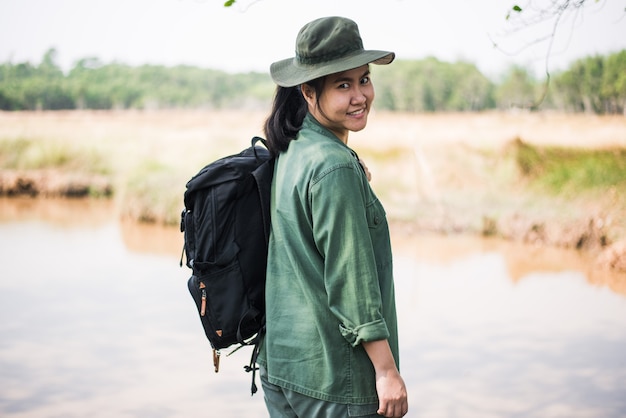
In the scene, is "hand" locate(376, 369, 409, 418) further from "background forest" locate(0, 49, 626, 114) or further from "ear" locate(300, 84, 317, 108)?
"background forest" locate(0, 49, 626, 114)

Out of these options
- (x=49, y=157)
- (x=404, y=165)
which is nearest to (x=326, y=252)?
(x=404, y=165)

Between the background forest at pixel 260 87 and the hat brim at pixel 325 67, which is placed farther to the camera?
the background forest at pixel 260 87

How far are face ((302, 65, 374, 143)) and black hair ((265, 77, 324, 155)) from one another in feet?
0.07

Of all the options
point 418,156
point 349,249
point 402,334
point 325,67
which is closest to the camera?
point 349,249

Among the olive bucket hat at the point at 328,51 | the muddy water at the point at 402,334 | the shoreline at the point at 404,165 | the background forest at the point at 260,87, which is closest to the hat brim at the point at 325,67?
the olive bucket hat at the point at 328,51

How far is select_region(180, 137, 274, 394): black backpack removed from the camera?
1.42 metres

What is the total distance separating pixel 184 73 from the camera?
14922 mm

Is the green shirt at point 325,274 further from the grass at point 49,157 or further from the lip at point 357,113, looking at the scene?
the grass at point 49,157

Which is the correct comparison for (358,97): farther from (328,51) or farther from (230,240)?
(230,240)

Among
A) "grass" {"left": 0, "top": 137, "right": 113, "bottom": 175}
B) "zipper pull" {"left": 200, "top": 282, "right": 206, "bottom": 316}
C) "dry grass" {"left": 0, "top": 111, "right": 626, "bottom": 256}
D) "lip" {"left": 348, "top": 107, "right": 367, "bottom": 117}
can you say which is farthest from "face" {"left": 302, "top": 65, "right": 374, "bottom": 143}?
"grass" {"left": 0, "top": 137, "right": 113, "bottom": 175}

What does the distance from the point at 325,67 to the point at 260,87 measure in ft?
45.6

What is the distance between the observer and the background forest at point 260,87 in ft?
29.3

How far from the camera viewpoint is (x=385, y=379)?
128 cm

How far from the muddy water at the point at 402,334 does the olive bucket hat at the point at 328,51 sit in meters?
2.71
